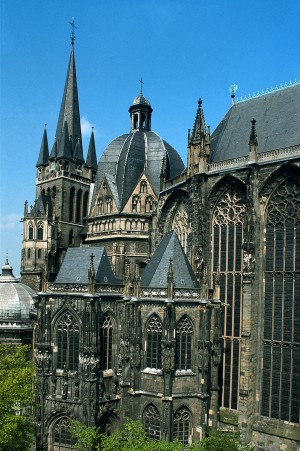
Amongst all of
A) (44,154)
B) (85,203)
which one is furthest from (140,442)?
(44,154)

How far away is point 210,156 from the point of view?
3491 cm

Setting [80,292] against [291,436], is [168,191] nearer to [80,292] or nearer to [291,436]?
[80,292]

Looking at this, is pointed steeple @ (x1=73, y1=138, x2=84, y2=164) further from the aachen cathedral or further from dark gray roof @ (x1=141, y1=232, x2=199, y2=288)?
dark gray roof @ (x1=141, y1=232, x2=199, y2=288)

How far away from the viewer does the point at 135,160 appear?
44531 mm

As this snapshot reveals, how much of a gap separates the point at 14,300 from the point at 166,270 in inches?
727

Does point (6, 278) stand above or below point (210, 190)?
below

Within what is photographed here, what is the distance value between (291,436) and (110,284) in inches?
568

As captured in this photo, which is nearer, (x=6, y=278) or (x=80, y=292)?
(x=80, y=292)

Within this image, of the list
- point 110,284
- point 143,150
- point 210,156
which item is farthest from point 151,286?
point 143,150

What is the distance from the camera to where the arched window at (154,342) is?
28.1m

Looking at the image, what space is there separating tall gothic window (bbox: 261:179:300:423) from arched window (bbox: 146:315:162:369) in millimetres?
6566

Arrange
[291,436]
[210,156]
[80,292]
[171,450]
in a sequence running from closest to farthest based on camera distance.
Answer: [171,450] → [291,436] → [80,292] → [210,156]

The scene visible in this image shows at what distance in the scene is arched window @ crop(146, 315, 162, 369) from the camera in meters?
28.1

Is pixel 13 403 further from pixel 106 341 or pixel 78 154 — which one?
pixel 78 154
